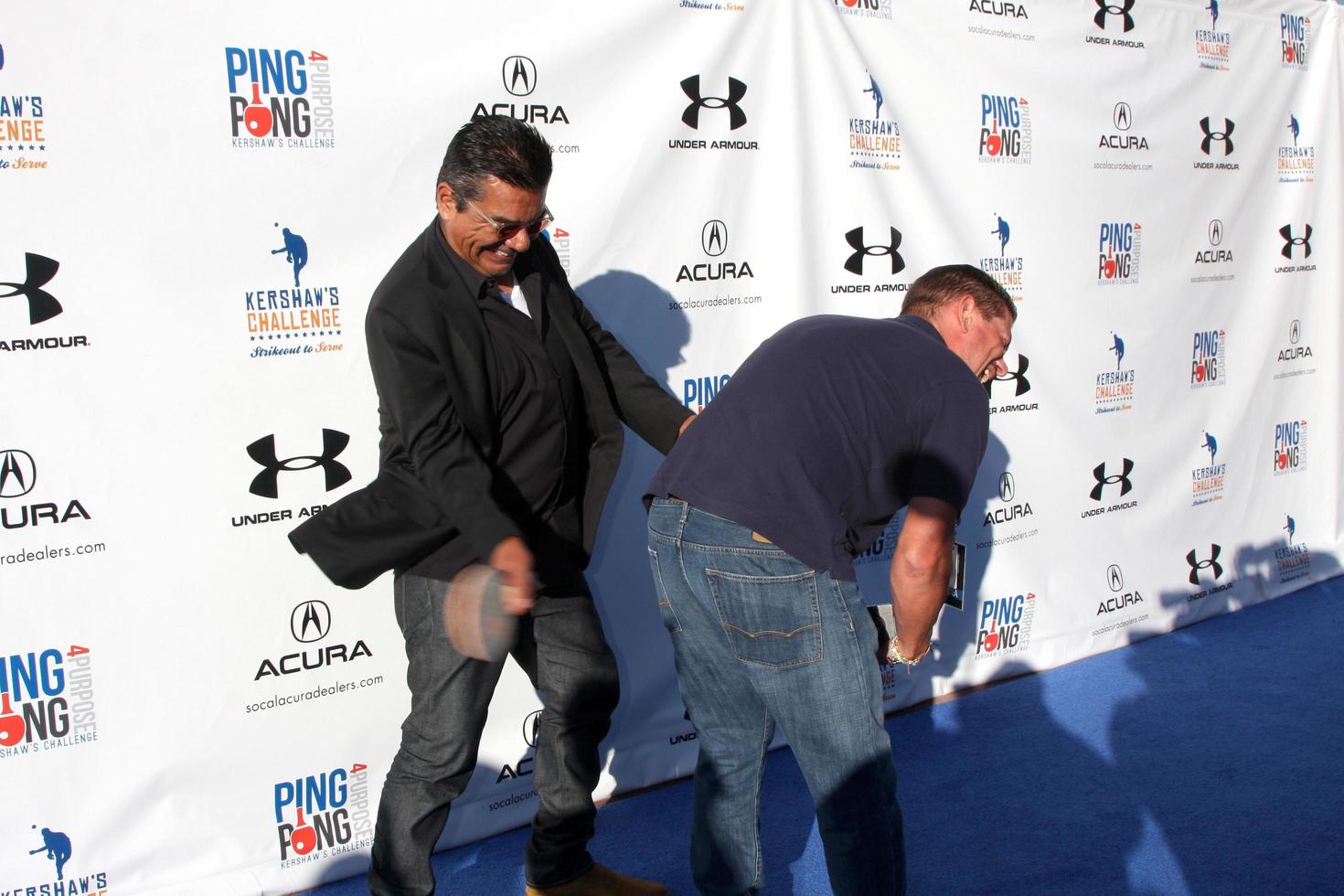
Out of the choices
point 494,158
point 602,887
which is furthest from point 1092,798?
point 494,158

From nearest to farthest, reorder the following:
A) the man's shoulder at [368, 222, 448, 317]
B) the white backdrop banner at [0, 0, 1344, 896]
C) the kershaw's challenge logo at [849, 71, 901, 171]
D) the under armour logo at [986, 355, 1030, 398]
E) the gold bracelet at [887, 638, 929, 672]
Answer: the man's shoulder at [368, 222, 448, 317] → the gold bracelet at [887, 638, 929, 672] → the white backdrop banner at [0, 0, 1344, 896] → the kershaw's challenge logo at [849, 71, 901, 171] → the under armour logo at [986, 355, 1030, 398]

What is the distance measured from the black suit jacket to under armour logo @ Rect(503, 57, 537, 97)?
0.62 m

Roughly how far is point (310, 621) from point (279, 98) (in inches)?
49.4

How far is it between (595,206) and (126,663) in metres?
1.61

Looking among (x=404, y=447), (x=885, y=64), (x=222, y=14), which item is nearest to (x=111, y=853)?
(x=404, y=447)

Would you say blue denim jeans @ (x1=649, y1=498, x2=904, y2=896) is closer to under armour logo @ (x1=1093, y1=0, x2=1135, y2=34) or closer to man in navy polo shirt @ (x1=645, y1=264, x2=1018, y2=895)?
man in navy polo shirt @ (x1=645, y1=264, x2=1018, y2=895)

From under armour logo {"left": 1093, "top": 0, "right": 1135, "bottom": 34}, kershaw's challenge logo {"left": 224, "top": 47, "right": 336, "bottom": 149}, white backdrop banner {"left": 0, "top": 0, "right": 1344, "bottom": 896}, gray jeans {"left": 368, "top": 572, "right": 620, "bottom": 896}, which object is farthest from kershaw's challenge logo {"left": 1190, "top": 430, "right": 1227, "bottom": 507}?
kershaw's challenge logo {"left": 224, "top": 47, "right": 336, "bottom": 149}

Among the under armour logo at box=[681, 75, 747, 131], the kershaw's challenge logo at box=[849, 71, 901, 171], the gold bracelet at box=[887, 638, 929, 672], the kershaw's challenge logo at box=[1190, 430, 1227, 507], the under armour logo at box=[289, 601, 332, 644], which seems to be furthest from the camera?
the kershaw's challenge logo at box=[1190, 430, 1227, 507]

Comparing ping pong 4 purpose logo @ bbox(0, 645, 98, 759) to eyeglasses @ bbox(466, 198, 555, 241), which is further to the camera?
ping pong 4 purpose logo @ bbox(0, 645, 98, 759)

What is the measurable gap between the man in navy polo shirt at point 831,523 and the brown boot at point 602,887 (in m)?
0.66

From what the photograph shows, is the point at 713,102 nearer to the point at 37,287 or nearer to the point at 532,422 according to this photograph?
the point at 532,422

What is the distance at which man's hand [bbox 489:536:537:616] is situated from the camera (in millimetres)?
1789

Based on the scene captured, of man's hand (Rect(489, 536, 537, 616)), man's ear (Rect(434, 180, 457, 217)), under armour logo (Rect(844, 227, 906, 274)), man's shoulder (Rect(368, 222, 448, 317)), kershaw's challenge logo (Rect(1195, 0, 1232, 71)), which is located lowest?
man's hand (Rect(489, 536, 537, 616))

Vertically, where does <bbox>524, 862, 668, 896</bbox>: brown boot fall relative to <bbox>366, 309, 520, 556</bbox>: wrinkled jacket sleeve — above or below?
below
